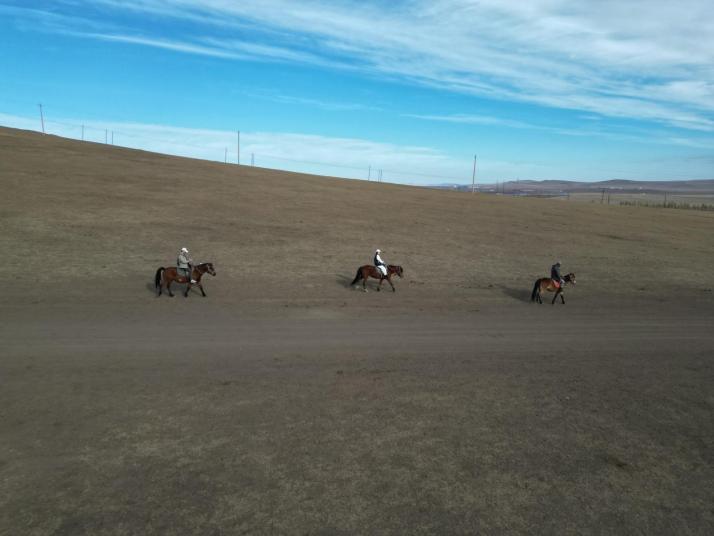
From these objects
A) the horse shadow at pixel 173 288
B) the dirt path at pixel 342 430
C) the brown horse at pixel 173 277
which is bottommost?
the dirt path at pixel 342 430

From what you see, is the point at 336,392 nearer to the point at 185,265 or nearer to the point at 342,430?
the point at 342,430

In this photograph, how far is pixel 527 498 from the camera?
22.4 ft

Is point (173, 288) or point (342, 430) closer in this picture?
point (342, 430)

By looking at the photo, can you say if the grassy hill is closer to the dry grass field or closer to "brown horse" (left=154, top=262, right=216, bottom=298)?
the dry grass field

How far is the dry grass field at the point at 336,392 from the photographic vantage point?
653cm

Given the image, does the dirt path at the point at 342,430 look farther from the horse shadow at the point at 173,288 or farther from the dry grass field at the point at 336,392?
the horse shadow at the point at 173,288

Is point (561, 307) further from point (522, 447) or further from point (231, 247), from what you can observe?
point (231, 247)

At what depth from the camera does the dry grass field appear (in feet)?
21.4

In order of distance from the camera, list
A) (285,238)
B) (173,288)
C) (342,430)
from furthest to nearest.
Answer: (285,238), (173,288), (342,430)

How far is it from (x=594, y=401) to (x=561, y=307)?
8914 mm

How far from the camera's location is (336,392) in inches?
398

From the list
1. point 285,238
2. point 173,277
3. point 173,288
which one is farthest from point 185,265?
point 285,238

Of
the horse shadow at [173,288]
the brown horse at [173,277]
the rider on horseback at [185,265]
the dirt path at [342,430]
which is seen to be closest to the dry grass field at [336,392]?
the dirt path at [342,430]

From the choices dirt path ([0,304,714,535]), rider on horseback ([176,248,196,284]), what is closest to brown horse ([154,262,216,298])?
rider on horseback ([176,248,196,284])
